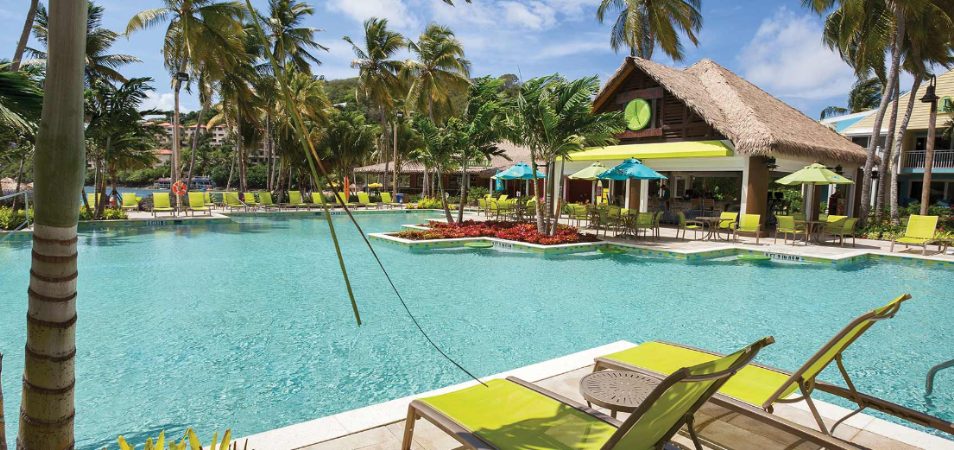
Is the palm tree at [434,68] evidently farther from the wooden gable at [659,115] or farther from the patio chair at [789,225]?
the patio chair at [789,225]

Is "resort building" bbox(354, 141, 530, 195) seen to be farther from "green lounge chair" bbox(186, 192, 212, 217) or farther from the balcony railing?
the balcony railing

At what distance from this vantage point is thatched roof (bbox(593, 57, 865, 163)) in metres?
16.7

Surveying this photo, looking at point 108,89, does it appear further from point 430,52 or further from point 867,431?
point 867,431

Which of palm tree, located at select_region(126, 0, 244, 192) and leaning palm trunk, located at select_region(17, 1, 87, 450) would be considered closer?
leaning palm trunk, located at select_region(17, 1, 87, 450)

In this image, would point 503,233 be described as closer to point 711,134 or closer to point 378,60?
point 711,134

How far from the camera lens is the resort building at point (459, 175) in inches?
1283

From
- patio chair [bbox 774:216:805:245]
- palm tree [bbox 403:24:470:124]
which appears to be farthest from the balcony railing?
palm tree [bbox 403:24:470:124]

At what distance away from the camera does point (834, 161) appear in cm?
1934

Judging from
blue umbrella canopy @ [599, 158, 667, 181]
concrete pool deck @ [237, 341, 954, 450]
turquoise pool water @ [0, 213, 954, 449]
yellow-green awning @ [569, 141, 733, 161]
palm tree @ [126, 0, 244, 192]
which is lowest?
turquoise pool water @ [0, 213, 954, 449]

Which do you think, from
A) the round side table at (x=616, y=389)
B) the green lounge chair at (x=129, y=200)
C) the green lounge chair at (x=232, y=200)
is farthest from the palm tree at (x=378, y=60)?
the round side table at (x=616, y=389)

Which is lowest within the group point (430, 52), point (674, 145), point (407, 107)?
point (674, 145)

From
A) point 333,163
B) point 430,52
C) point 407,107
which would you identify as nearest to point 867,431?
point 430,52

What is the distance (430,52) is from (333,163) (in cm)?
1145

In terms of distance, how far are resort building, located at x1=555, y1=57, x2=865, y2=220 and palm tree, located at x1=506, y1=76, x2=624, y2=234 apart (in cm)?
262
